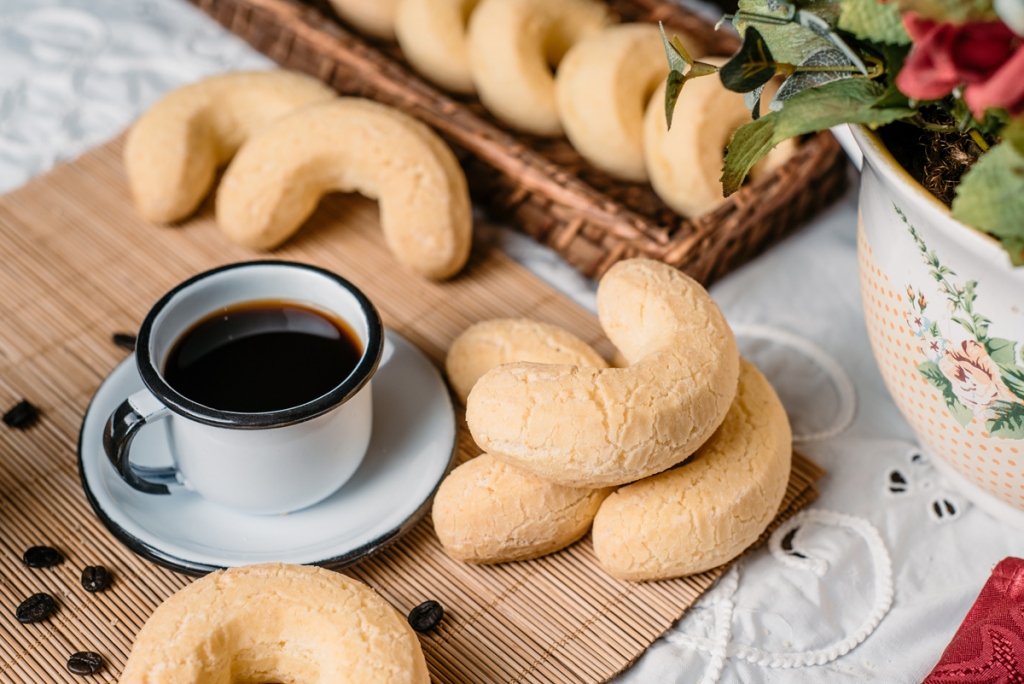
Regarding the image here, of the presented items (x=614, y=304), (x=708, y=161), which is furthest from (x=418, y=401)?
(x=708, y=161)

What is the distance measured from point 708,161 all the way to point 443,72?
36 cm

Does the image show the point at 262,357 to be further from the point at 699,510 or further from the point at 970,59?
the point at 970,59

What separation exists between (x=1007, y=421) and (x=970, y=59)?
321 millimetres

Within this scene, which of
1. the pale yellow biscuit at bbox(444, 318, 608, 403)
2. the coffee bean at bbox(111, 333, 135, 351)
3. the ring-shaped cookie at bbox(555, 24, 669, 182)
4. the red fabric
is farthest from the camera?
the ring-shaped cookie at bbox(555, 24, 669, 182)

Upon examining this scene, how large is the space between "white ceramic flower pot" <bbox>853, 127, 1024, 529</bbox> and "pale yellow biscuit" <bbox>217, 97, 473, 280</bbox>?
1.36 feet

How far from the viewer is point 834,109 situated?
572 millimetres

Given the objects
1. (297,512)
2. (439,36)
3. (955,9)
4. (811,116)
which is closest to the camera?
(955,9)

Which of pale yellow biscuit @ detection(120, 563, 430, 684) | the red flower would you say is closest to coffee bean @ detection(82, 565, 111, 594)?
pale yellow biscuit @ detection(120, 563, 430, 684)

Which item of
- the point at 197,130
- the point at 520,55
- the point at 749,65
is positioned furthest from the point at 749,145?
the point at 197,130

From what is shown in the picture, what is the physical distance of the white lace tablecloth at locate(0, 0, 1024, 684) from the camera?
74 cm

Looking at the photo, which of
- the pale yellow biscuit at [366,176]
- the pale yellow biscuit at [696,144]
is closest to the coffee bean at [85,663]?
the pale yellow biscuit at [366,176]

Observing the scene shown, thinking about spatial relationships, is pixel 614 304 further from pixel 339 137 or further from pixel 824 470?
pixel 339 137

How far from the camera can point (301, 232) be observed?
41.8 inches

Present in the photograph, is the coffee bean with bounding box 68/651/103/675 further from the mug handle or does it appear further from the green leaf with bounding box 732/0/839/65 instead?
the green leaf with bounding box 732/0/839/65
